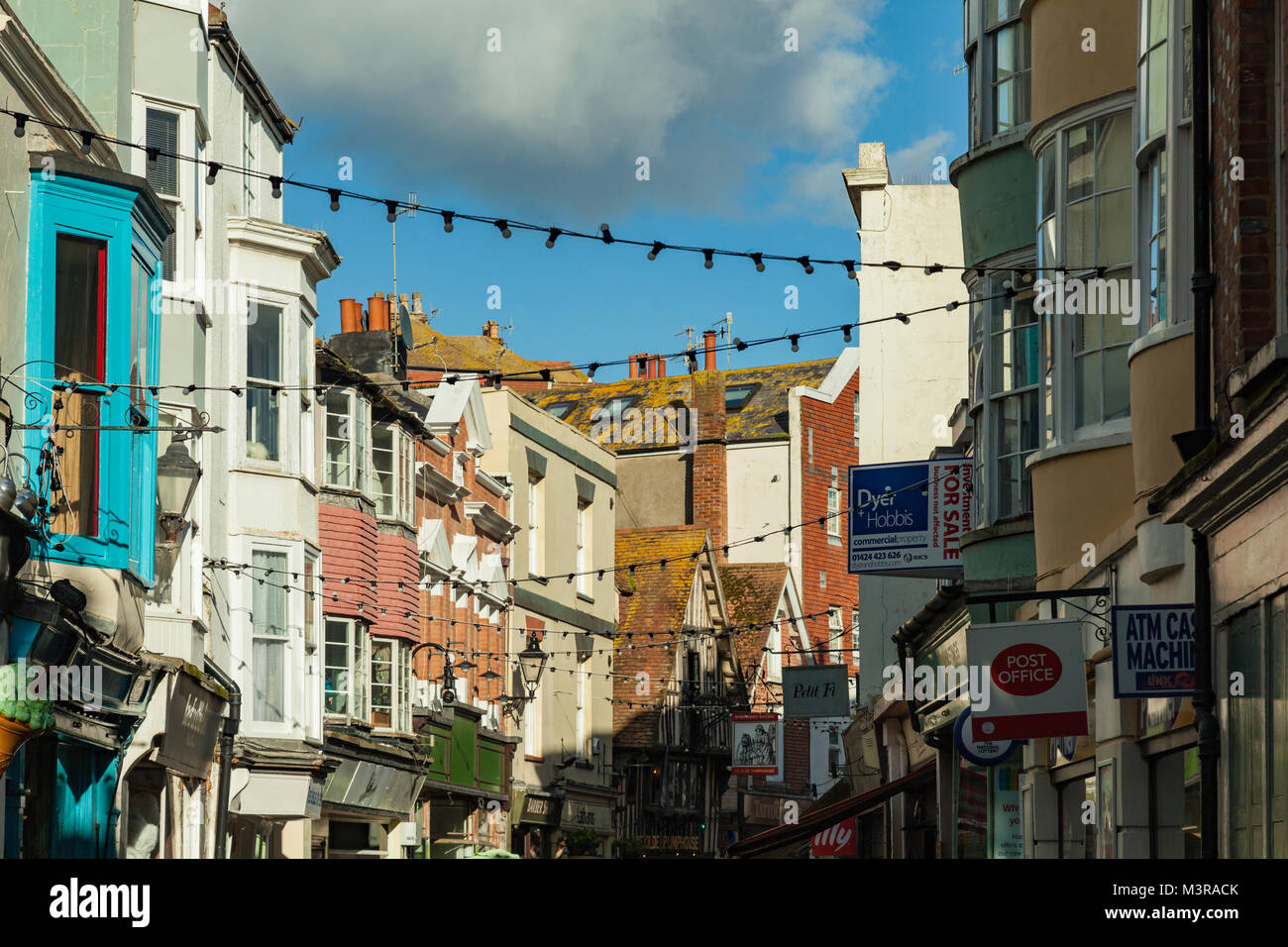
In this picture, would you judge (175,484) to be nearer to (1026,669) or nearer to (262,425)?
(262,425)

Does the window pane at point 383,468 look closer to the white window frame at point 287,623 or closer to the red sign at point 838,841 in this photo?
the white window frame at point 287,623

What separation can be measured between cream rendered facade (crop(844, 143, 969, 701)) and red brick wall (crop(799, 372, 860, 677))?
23089mm

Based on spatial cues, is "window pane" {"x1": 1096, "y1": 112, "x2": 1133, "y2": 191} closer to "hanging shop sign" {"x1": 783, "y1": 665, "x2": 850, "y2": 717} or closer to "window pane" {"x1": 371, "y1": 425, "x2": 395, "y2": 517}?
"hanging shop sign" {"x1": 783, "y1": 665, "x2": 850, "y2": 717}

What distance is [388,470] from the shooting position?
104 feet

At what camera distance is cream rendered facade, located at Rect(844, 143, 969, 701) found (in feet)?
105

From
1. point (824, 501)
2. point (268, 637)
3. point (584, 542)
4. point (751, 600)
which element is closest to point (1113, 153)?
point (268, 637)

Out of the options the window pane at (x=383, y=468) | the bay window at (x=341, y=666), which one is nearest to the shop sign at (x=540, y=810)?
the window pane at (x=383, y=468)

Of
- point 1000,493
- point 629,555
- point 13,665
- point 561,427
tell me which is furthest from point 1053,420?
point 629,555

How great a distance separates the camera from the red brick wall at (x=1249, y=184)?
9664 millimetres

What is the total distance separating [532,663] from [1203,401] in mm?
29760

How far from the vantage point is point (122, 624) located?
1638cm

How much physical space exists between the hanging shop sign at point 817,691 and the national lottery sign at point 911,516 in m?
9.41
